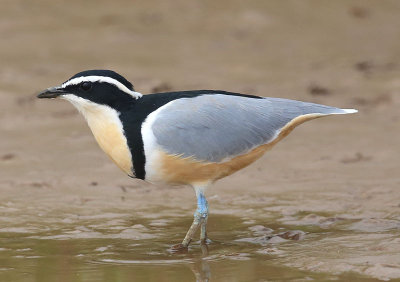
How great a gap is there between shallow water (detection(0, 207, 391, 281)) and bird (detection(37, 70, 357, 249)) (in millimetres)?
332

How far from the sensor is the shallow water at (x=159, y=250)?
20.5 ft

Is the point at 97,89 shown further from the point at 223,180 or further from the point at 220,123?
the point at 223,180

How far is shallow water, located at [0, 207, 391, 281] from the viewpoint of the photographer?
6258 millimetres

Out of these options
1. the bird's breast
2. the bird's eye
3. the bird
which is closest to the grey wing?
the bird

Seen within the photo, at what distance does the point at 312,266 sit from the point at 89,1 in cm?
770

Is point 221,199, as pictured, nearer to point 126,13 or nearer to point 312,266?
point 312,266

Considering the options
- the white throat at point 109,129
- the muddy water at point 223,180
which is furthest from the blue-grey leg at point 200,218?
the white throat at point 109,129

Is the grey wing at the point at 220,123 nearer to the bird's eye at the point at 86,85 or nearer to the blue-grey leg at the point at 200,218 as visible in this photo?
the blue-grey leg at the point at 200,218

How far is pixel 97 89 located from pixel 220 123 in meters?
0.97

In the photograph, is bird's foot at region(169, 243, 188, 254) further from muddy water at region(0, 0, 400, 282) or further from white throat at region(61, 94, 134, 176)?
white throat at region(61, 94, 134, 176)

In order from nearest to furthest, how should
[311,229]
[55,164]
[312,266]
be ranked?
1. [312,266]
2. [311,229]
3. [55,164]

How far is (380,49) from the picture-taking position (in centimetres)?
1241

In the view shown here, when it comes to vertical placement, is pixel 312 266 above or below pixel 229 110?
below

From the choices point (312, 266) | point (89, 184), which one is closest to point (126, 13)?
point (89, 184)
